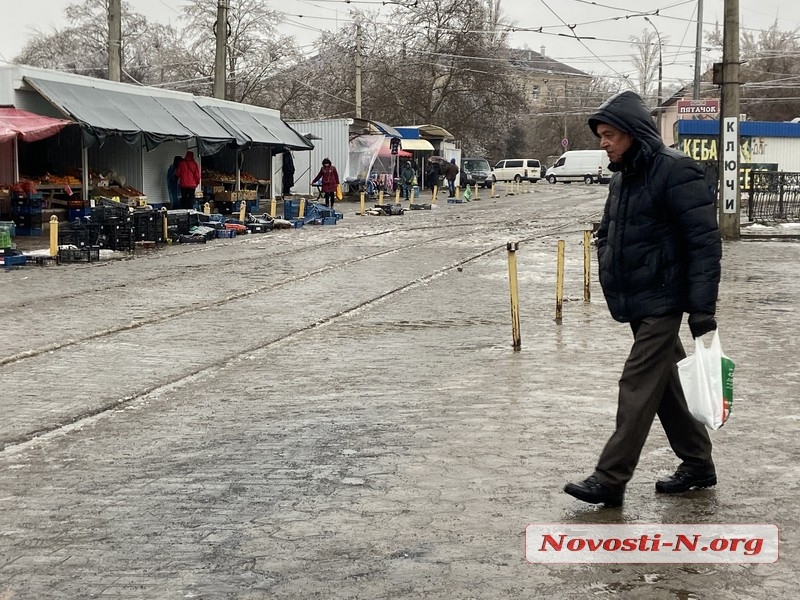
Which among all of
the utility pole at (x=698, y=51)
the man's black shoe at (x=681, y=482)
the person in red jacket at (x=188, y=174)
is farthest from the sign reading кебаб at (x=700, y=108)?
the man's black shoe at (x=681, y=482)

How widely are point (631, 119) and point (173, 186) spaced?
94.3 feet

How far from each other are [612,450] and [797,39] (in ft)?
276

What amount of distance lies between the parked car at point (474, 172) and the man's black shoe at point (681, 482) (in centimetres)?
5969

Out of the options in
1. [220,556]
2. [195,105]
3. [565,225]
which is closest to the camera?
[220,556]

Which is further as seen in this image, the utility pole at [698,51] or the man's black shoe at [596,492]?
the utility pole at [698,51]

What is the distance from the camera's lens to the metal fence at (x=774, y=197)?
2969 cm

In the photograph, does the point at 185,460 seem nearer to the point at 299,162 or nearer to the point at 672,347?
the point at 672,347

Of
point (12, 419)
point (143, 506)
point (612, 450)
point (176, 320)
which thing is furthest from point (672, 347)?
point (176, 320)

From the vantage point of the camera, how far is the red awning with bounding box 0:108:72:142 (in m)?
23.6

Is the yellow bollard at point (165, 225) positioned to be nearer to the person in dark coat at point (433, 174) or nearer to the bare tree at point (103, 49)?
the person in dark coat at point (433, 174)

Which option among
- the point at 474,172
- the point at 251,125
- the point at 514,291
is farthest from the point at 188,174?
the point at 474,172

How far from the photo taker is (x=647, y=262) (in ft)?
17.4

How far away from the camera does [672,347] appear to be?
17.5 ft

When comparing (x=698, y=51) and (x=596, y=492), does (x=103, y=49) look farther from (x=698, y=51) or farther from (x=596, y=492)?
(x=596, y=492)
